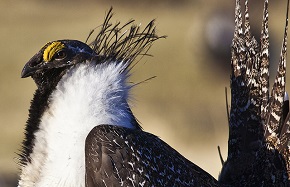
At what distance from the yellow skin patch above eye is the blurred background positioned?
509 centimetres

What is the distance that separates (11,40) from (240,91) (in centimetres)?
1095

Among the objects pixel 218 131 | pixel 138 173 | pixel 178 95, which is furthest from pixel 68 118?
pixel 178 95

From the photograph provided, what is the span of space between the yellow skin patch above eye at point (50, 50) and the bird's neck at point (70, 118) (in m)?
0.12

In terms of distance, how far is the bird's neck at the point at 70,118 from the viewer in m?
4.44

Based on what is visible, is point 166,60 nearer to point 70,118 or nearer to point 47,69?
point 47,69

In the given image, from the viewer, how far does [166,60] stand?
1452cm

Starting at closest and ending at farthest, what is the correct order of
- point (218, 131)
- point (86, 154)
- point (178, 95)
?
point (86, 154)
point (218, 131)
point (178, 95)

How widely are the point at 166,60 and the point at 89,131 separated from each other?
33.1 ft

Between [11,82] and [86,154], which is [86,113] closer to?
[86,154]

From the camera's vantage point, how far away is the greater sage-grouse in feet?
14.3

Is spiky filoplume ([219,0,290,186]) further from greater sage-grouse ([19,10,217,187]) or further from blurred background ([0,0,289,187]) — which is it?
blurred background ([0,0,289,187])

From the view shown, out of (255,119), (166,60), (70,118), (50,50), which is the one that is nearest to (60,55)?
(50,50)

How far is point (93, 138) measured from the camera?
437 cm

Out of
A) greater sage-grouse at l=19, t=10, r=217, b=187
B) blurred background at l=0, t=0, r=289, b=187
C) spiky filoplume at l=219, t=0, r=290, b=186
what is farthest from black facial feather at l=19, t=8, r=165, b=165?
blurred background at l=0, t=0, r=289, b=187
